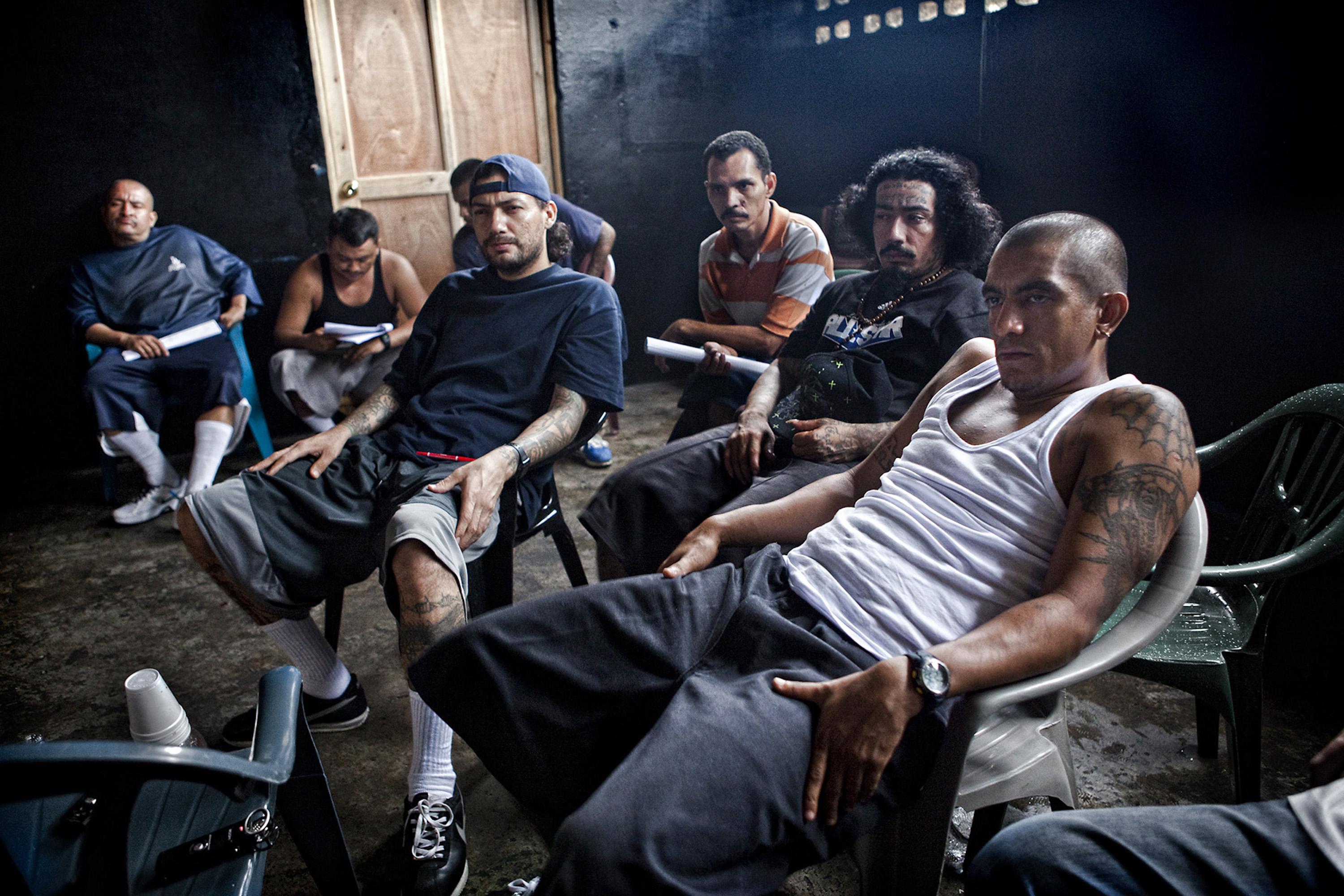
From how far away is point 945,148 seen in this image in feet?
11.3

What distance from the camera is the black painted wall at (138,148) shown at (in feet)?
11.9

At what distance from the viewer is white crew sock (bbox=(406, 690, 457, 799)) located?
159cm

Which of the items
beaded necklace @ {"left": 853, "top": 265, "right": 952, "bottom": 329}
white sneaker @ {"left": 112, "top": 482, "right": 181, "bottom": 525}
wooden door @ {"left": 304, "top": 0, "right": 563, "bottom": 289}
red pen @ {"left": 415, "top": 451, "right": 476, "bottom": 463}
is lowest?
white sneaker @ {"left": 112, "top": 482, "right": 181, "bottom": 525}

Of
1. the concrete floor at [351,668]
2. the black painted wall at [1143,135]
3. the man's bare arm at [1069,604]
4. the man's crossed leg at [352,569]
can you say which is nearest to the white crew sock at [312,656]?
the man's crossed leg at [352,569]

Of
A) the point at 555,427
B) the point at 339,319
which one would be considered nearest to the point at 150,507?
the point at 339,319

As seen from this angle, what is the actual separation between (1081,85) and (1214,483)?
135 cm

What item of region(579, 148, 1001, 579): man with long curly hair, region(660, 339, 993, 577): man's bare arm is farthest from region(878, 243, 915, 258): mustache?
region(660, 339, 993, 577): man's bare arm

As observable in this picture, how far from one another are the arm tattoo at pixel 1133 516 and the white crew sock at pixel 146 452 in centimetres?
364

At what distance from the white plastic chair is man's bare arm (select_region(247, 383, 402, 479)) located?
150cm

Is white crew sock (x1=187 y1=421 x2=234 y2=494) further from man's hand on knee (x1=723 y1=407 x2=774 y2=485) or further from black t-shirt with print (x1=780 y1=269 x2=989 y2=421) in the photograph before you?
black t-shirt with print (x1=780 y1=269 x2=989 y2=421)

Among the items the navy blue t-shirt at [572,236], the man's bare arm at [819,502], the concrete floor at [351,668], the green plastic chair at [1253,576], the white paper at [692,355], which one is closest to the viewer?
the green plastic chair at [1253,576]

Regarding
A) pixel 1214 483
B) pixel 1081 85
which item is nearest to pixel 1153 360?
pixel 1214 483

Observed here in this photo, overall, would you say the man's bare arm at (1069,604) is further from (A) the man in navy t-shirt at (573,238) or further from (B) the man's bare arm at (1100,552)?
(A) the man in navy t-shirt at (573,238)

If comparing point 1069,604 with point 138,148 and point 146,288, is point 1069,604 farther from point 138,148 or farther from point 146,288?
point 138,148
